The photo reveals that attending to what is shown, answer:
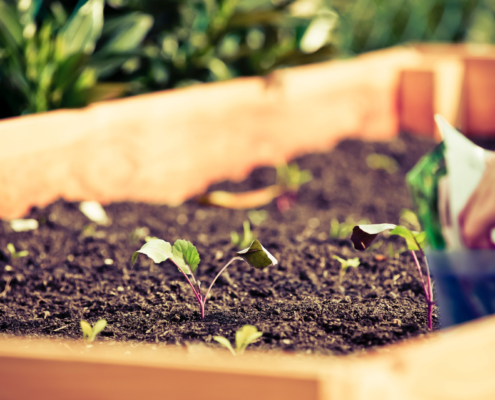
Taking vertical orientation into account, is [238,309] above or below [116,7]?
below

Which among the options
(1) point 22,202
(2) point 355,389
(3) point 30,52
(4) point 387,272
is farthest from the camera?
(3) point 30,52

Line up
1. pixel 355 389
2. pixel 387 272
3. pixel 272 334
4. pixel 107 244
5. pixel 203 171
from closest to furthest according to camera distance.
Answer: pixel 355 389 → pixel 272 334 → pixel 387 272 → pixel 107 244 → pixel 203 171

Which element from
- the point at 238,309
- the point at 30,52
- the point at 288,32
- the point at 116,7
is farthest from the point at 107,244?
the point at 288,32

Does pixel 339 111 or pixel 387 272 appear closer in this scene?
pixel 387 272

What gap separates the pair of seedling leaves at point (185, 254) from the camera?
0.84 metres

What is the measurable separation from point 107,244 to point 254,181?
2.67 feet

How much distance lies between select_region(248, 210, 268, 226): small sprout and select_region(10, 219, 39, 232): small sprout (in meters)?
0.53

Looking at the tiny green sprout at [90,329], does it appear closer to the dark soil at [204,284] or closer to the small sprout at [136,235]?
the dark soil at [204,284]

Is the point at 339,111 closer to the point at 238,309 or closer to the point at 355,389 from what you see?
the point at 238,309

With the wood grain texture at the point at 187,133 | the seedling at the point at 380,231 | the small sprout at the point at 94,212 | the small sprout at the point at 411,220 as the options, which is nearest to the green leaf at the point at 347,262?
the seedling at the point at 380,231

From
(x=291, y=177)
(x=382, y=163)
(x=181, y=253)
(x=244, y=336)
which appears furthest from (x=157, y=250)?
(x=382, y=163)

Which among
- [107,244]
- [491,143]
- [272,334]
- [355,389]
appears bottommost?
[491,143]

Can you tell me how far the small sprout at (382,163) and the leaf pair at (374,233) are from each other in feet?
4.20

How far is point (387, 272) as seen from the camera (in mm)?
1084
